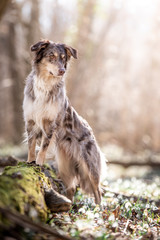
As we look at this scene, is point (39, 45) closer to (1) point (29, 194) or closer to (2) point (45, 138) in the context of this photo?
(2) point (45, 138)

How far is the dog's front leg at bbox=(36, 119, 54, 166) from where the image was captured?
17.2 ft

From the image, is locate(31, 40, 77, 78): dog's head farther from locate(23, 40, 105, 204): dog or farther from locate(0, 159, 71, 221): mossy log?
locate(0, 159, 71, 221): mossy log

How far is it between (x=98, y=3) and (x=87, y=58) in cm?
300

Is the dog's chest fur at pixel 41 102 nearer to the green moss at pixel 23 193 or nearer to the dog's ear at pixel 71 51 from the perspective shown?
the dog's ear at pixel 71 51

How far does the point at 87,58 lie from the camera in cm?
1739

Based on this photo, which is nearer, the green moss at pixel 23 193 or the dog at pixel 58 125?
the green moss at pixel 23 193

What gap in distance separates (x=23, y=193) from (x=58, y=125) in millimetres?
2379

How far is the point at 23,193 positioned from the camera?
10.3 feet

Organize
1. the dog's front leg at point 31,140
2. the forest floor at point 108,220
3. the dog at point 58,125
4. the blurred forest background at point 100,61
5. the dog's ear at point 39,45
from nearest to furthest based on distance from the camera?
the forest floor at point 108,220, the dog's ear at point 39,45, the dog at point 58,125, the dog's front leg at point 31,140, the blurred forest background at point 100,61

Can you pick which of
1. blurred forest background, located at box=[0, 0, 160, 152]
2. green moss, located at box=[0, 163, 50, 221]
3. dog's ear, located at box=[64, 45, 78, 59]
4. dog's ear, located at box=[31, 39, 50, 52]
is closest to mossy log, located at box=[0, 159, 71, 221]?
green moss, located at box=[0, 163, 50, 221]

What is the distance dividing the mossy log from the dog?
141 centimetres

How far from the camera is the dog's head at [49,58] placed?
5180mm

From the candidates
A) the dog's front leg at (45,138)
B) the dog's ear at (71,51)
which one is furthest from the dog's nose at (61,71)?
the dog's front leg at (45,138)

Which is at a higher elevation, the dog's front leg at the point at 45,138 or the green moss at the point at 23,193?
the dog's front leg at the point at 45,138
